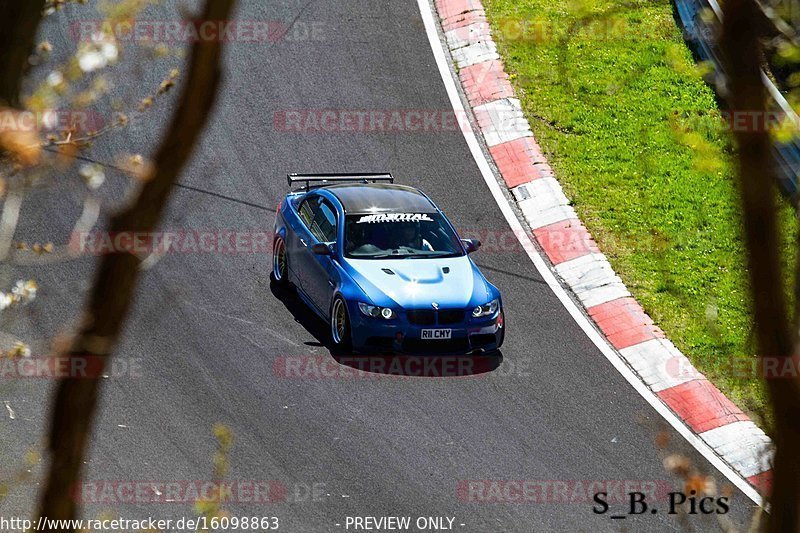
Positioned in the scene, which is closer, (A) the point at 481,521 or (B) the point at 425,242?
(A) the point at 481,521

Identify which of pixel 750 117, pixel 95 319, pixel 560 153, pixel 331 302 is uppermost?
pixel 750 117

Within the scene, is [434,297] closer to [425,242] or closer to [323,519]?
[425,242]

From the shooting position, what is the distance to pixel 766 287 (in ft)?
9.27

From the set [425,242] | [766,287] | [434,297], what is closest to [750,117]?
[766,287]

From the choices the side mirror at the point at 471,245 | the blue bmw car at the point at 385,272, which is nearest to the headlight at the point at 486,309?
the blue bmw car at the point at 385,272

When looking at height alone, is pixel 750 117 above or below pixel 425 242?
above

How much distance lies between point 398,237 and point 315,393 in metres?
2.16

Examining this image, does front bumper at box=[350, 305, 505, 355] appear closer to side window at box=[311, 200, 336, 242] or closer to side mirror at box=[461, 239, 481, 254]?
side mirror at box=[461, 239, 481, 254]

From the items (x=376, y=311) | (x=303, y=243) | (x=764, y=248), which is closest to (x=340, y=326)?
(x=376, y=311)

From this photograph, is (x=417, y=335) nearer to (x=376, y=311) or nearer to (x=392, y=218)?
(x=376, y=311)

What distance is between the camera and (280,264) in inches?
502

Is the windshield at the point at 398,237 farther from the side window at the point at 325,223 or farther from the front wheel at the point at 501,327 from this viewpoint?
the front wheel at the point at 501,327

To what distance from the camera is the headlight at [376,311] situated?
11.1 meters

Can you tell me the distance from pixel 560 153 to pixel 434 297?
4.54m
